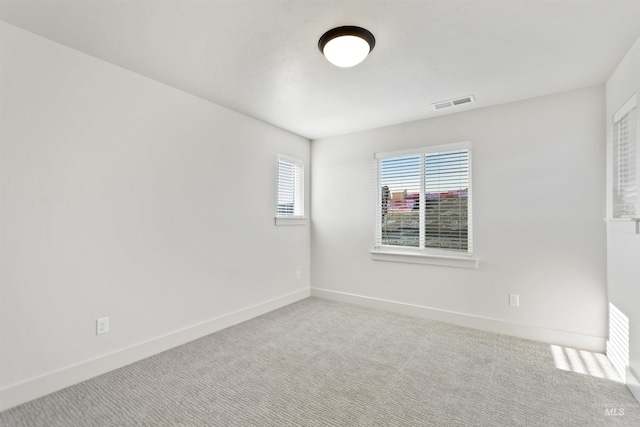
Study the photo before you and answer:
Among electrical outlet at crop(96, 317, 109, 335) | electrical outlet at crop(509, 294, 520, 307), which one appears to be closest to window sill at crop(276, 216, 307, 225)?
electrical outlet at crop(96, 317, 109, 335)

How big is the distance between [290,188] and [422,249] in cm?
203

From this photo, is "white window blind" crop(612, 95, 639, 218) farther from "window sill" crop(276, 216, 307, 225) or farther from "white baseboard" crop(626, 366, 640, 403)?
"window sill" crop(276, 216, 307, 225)

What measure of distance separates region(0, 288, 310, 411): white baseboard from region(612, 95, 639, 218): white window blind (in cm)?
371

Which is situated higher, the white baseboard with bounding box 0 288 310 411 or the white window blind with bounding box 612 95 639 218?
the white window blind with bounding box 612 95 639 218

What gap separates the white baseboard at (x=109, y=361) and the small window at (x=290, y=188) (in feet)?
4.58

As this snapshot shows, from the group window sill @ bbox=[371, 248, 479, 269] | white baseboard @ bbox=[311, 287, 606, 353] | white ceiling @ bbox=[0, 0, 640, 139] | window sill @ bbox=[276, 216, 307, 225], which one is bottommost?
white baseboard @ bbox=[311, 287, 606, 353]

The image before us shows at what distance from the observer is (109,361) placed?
2455mm

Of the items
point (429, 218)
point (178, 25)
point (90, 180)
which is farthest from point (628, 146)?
point (90, 180)

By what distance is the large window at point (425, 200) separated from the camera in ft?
11.7

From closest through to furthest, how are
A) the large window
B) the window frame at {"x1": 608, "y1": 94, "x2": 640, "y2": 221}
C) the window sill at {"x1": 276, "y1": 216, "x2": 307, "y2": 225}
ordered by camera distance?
the window frame at {"x1": 608, "y1": 94, "x2": 640, "y2": 221} → the large window → the window sill at {"x1": 276, "y1": 216, "x2": 307, "y2": 225}

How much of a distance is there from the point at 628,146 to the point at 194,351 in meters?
4.02

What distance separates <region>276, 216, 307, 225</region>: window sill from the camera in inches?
165

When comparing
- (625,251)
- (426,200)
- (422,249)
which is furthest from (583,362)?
(426,200)

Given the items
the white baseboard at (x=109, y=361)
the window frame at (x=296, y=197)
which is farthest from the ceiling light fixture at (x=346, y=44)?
the white baseboard at (x=109, y=361)
